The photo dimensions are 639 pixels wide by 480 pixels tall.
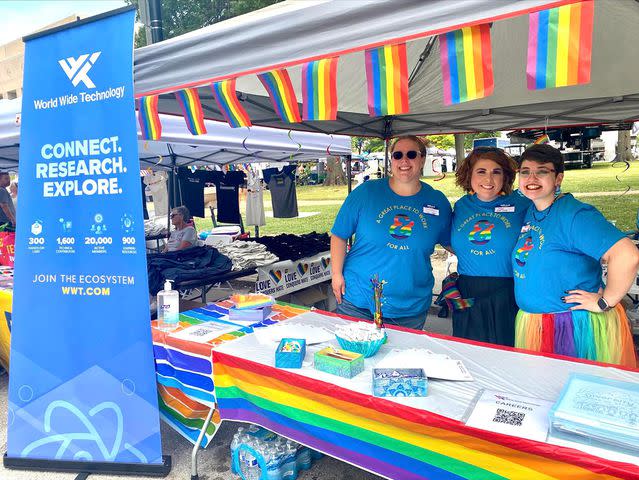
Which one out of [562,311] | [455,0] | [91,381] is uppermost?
[455,0]

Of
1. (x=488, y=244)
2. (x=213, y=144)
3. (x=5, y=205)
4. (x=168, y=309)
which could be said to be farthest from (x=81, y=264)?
(x=5, y=205)

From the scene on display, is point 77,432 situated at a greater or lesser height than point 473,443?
lesser

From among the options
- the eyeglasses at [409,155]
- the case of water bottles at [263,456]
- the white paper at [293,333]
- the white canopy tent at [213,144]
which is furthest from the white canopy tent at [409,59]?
the case of water bottles at [263,456]

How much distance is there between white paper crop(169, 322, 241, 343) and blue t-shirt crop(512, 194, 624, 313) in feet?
4.42

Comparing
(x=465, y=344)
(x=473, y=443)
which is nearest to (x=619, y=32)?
(x=465, y=344)

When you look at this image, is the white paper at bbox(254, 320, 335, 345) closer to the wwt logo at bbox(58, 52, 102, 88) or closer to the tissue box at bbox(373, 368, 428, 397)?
the tissue box at bbox(373, 368, 428, 397)

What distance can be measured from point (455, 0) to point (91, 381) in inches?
86.6

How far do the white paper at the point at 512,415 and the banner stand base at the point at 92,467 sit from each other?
1558mm

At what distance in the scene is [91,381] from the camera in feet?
7.57

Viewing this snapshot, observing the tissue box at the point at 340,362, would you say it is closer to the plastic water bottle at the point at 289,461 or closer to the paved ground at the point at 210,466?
the plastic water bottle at the point at 289,461

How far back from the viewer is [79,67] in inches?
88.9

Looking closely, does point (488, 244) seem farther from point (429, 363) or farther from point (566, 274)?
point (429, 363)

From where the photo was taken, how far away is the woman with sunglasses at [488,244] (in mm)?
2277

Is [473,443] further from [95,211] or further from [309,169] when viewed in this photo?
[309,169]
